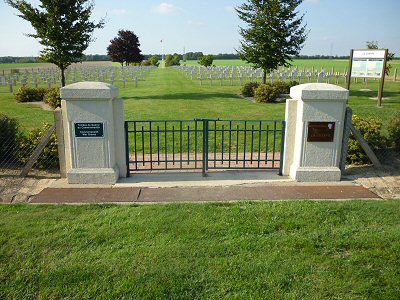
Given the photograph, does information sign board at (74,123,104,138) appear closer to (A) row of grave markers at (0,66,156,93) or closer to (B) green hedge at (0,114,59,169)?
(B) green hedge at (0,114,59,169)

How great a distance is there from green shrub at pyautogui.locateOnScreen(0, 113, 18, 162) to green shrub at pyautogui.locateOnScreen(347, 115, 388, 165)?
7.15 meters

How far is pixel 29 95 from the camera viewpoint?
18.7m

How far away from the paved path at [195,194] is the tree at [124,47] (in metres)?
60.6

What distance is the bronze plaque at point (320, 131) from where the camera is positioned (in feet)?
20.8

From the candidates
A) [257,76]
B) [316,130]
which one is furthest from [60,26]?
[257,76]

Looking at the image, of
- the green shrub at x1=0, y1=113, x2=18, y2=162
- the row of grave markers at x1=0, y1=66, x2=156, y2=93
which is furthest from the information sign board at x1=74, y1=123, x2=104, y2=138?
the row of grave markers at x1=0, y1=66, x2=156, y2=93

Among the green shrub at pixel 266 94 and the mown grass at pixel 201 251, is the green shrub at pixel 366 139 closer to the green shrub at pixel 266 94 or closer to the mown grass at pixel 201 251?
the mown grass at pixel 201 251

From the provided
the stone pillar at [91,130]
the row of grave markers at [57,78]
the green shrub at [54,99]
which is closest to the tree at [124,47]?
the row of grave markers at [57,78]

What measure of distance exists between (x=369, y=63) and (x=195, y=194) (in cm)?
1383

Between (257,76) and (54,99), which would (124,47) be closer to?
(257,76)

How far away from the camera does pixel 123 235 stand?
13.7 ft

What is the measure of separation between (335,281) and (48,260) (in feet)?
9.75

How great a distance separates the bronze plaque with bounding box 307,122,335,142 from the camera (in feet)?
20.8

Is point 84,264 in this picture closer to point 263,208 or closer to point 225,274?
point 225,274
